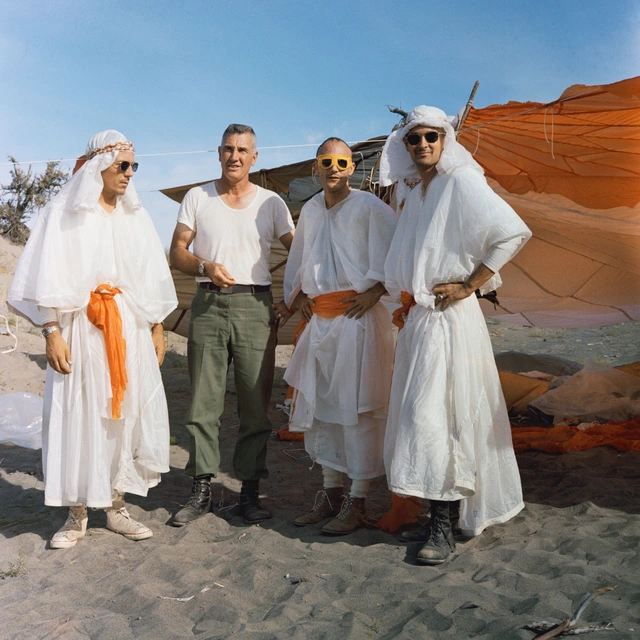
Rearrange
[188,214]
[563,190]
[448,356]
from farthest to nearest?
[563,190] → [188,214] → [448,356]

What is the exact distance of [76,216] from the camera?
129 inches

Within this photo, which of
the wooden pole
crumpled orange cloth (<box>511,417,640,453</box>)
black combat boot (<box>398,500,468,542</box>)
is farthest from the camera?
crumpled orange cloth (<box>511,417,640,453</box>)

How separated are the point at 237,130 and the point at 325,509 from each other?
6.53ft

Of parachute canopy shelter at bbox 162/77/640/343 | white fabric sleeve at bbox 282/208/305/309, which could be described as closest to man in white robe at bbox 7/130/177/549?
white fabric sleeve at bbox 282/208/305/309

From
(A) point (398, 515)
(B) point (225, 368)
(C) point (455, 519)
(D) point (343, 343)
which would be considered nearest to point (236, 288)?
(B) point (225, 368)

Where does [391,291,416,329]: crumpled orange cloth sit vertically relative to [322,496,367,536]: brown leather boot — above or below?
above

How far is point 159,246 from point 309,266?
30.4 inches

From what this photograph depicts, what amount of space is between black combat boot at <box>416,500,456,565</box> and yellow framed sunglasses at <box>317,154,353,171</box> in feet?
5.33

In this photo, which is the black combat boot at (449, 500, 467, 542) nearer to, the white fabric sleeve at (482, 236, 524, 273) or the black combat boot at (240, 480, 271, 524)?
the black combat boot at (240, 480, 271, 524)

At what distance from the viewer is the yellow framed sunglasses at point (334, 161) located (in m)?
3.42

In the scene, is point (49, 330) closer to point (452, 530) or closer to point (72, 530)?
point (72, 530)

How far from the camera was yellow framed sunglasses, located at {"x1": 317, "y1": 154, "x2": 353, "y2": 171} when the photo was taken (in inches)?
134

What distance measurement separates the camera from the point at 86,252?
3250 millimetres

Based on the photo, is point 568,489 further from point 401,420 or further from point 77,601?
point 77,601
